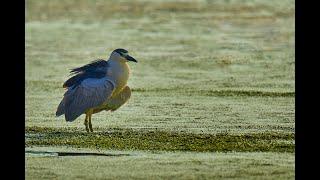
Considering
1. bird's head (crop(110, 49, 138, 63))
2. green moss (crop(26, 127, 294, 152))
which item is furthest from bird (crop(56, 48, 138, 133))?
green moss (crop(26, 127, 294, 152))

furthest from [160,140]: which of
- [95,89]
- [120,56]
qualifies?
[120,56]

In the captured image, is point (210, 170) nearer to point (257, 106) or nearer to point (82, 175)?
point (82, 175)

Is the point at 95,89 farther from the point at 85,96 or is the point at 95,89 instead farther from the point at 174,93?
the point at 174,93

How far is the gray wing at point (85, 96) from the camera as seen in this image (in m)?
7.77

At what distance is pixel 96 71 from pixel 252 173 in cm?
174

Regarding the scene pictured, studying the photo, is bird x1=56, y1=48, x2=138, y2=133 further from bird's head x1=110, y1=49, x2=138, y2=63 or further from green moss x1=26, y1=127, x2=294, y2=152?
green moss x1=26, y1=127, x2=294, y2=152

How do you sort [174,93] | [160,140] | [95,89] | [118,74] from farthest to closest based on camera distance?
[174,93], [118,74], [95,89], [160,140]

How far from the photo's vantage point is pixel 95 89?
7770mm

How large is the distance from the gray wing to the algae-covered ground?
0.17m

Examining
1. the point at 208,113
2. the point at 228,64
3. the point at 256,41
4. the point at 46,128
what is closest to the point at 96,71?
the point at 46,128

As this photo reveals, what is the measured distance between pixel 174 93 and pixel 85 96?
A: 1.74 meters

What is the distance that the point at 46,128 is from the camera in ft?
26.0

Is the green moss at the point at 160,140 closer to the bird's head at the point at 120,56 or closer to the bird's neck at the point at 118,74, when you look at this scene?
the bird's neck at the point at 118,74

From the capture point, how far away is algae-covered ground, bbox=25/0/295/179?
274 inches
